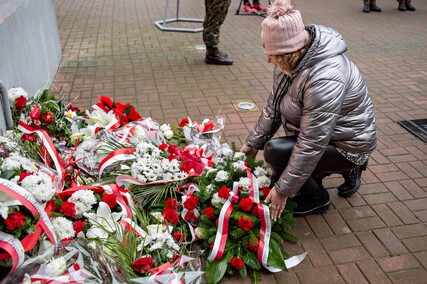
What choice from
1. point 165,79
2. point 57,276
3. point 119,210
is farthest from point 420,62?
point 57,276

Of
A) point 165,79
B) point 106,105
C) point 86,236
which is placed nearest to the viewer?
point 86,236

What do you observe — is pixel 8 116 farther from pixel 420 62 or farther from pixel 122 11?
pixel 122 11

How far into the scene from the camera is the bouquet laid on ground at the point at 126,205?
2.09 metres

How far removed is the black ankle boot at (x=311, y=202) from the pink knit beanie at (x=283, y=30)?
40.9 inches

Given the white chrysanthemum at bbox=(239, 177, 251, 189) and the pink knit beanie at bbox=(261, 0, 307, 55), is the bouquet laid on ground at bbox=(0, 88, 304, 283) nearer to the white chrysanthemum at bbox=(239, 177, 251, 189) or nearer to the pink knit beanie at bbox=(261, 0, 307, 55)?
the white chrysanthemum at bbox=(239, 177, 251, 189)

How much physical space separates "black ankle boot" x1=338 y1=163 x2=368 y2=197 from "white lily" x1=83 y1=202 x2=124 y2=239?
5.22 feet

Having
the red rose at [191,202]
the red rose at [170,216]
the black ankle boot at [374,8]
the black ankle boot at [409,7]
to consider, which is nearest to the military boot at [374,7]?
the black ankle boot at [374,8]

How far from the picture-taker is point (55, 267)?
202 cm

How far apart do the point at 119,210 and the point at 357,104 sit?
5.07 feet

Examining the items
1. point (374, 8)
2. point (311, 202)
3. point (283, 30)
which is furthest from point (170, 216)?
point (374, 8)

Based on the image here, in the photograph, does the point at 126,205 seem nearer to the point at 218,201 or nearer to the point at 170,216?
the point at 170,216

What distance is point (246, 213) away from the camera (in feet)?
8.52

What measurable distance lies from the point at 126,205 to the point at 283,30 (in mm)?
1355

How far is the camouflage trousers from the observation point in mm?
5723
